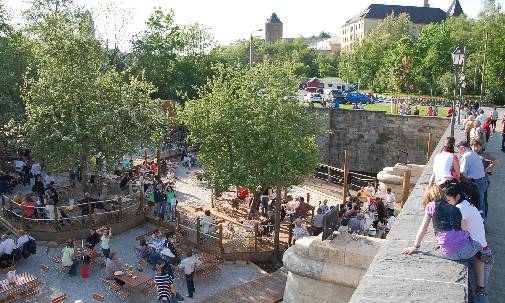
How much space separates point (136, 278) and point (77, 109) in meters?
8.05

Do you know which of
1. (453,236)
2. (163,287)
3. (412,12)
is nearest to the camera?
(453,236)

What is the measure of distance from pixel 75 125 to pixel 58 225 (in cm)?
355

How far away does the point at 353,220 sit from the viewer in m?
14.1

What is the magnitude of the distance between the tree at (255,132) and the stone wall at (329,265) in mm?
7191

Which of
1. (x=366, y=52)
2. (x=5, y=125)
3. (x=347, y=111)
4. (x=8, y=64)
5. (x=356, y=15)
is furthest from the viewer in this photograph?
(x=356, y=15)

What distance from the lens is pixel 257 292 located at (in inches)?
511

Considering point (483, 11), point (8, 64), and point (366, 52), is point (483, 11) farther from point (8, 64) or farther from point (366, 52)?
point (8, 64)

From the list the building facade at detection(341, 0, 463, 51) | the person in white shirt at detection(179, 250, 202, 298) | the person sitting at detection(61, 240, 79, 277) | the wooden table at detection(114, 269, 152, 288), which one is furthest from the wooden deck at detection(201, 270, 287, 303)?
the building facade at detection(341, 0, 463, 51)

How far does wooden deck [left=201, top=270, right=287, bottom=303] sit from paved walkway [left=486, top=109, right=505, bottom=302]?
5590 millimetres

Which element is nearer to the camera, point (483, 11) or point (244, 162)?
point (244, 162)

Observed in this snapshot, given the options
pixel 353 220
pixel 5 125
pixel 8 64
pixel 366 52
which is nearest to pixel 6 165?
pixel 5 125

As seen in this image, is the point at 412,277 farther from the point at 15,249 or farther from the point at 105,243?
the point at 15,249

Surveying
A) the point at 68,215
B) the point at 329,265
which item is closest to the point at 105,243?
the point at 68,215

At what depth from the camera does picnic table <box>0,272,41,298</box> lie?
11.8 m
